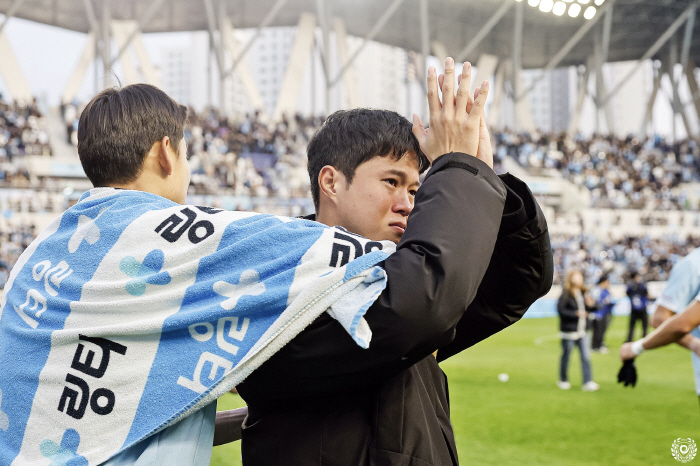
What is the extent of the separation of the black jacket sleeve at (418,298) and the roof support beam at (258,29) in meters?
32.7

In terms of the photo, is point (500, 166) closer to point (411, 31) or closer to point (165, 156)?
point (411, 31)

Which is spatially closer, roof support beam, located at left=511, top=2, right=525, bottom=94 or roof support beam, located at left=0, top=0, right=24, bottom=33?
roof support beam, located at left=0, top=0, right=24, bottom=33

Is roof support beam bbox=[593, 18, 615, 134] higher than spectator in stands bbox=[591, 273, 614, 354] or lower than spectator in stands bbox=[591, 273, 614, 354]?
higher

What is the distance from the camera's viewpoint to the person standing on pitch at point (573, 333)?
966cm

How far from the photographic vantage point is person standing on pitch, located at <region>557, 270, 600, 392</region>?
9664 mm

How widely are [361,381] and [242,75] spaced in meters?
33.6

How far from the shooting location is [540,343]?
15.4m

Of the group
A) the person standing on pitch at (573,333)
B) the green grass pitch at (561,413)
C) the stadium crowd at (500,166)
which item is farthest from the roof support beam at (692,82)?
the person standing on pitch at (573,333)

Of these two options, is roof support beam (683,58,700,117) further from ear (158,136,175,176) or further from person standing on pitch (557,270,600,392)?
ear (158,136,175,176)

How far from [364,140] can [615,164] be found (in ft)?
114

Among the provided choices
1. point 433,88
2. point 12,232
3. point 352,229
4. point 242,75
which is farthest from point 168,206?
point 242,75

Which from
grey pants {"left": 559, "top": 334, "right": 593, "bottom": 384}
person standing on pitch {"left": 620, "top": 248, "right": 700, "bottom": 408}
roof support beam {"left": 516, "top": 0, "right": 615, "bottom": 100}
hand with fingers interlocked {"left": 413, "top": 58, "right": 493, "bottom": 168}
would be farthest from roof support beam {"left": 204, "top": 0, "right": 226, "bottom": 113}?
hand with fingers interlocked {"left": 413, "top": 58, "right": 493, "bottom": 168}

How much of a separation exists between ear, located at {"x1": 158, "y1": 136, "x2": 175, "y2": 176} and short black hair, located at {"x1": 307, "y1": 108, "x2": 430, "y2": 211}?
1.47ft

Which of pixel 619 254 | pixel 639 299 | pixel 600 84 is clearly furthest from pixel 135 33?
pixel 639 299
